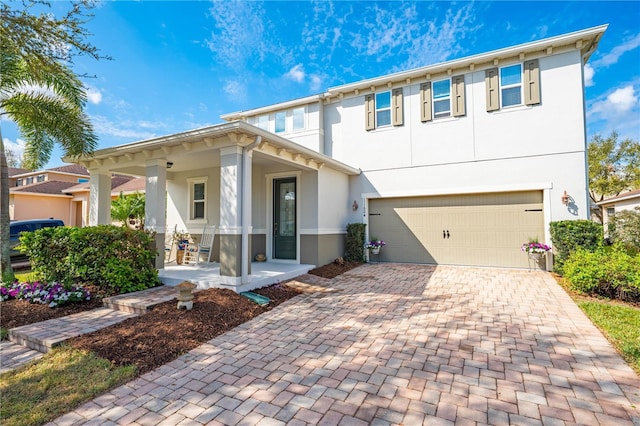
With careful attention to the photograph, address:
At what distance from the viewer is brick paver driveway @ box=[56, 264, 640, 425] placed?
7.77ft

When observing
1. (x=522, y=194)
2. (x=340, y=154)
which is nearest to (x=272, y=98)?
(x=340, y=154)

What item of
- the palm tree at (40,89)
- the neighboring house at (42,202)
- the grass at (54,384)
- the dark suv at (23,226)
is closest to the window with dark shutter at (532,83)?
the grass at (54,384)

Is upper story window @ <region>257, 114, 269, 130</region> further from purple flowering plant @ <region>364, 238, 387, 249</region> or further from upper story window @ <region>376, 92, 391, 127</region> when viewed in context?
purple flowering plant @ <region>364, 238, 387, 249</region>

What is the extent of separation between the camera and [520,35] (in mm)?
8484

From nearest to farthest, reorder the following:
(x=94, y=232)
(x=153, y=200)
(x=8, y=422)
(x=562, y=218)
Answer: (x=8, y=422)
(x=94, y=232)
(x=153, y=200)
(x=562, y=218)

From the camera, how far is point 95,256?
568 centimetres

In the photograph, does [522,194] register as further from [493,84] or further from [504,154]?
[493,84]

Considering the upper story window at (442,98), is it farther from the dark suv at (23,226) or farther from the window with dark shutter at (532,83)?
the dark suv at (23,226)

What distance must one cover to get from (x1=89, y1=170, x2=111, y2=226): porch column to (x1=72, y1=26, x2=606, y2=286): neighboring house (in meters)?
0.04

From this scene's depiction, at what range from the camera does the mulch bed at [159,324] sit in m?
3.50

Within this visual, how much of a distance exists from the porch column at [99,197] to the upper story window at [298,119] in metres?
6.51

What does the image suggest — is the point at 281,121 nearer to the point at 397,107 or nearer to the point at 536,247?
the point at 397,107

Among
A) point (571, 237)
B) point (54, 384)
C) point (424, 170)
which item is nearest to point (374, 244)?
point (424, 170)

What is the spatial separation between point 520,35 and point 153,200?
421 inches
